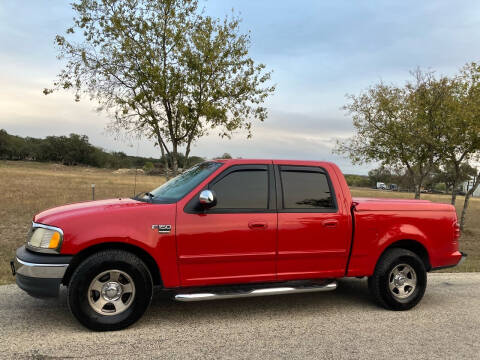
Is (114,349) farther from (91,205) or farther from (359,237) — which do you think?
(359,237)

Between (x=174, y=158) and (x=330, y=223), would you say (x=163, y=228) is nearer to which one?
(x=330, y=223)

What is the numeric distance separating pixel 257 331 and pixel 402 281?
223 centimetres

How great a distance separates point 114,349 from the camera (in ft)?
12.2

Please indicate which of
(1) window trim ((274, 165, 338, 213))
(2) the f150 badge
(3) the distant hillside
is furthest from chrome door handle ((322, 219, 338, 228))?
(3) the distant hillside

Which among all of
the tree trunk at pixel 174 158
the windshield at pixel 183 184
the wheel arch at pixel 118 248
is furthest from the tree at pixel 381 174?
the wheel arch at pixel 118 248

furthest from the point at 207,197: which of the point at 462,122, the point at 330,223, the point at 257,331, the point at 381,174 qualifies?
the point at 381,174

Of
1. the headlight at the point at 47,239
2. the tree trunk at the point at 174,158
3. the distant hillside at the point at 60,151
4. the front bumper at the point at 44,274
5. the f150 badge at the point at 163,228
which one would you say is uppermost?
the distant hillside at the point at 60,151

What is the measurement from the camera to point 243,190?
4.74m

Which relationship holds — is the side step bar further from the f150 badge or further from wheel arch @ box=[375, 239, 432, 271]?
wheel arch @ box=[375, 239, 432, 271]

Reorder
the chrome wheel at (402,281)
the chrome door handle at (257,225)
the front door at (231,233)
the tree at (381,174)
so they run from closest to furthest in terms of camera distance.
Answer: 1. the front door at (231,233)
2. the chrome door handle at (257,225)
3. the chrome wheel at (402,281)
4. the tree at (381,174)

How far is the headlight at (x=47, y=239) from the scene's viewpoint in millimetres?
4020

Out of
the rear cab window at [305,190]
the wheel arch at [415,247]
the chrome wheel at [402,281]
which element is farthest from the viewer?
the wheel arch at [415,247]

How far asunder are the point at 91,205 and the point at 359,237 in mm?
3230

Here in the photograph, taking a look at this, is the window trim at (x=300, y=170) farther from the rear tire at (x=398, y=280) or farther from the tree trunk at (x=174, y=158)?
the tree trunk at (x=174, y=158)
